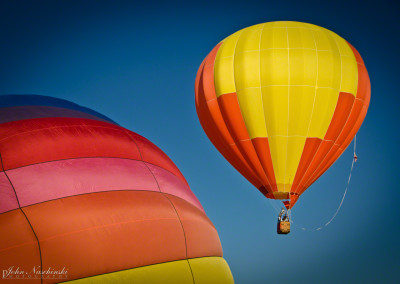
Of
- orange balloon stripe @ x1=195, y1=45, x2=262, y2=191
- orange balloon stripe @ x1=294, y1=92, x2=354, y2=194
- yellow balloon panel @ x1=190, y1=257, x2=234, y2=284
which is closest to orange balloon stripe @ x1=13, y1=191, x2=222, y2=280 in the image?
yellow balloon panel @ x1=190, y1=257, x2=234, y2=284

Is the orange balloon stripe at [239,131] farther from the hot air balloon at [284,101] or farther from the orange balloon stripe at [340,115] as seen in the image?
the orange balloon stripe at [340,115]

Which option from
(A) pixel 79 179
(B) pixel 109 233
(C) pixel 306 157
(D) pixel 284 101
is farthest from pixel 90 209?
(C) pixel 306 157

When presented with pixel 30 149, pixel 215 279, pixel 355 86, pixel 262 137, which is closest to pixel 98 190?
pixel 30 149

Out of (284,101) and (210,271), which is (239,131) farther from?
(210,271)

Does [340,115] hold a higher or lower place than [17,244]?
higher

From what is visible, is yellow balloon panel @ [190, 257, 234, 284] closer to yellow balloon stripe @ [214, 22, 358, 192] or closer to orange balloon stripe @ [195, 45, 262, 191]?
yellow balloon stripe @ [214, 22, 358, 192]

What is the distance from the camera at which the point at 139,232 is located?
5.91 meters

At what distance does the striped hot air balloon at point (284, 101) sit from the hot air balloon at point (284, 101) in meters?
0.02

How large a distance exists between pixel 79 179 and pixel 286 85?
21.8 feet

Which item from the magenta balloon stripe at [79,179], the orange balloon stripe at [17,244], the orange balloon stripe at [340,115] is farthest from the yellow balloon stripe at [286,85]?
the orange balloon stripe at [17,244]

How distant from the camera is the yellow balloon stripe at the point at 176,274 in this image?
18.1ft

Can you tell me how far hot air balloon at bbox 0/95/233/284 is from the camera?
5309 millimetres

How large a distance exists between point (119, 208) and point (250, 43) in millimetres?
7056

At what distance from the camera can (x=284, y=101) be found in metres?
11.6
